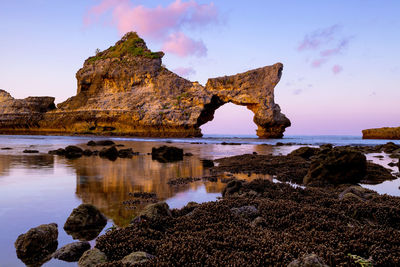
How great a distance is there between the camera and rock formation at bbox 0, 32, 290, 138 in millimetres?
70938

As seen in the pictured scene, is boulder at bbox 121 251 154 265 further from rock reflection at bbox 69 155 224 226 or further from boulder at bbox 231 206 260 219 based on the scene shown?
boulder at bbox 231 206 260 219

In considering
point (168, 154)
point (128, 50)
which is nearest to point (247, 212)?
point (168, 154)

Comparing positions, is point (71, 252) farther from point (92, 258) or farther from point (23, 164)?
point (23, 164)

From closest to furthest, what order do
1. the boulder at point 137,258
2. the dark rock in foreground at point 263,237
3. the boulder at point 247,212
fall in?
the boulder at point 137,258 < the dark rock in foreground at point 263,237 < the boulder at point 247,212

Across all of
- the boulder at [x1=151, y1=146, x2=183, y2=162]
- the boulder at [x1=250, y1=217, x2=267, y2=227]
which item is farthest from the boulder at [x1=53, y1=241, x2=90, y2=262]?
the boulder at [x1=151, y1=146, x2=183, y2=162]

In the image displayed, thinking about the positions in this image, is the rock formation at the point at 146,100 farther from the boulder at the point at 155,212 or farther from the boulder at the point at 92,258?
the boulder at the point at 92,258

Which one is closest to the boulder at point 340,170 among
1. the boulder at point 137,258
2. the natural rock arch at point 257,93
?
the boulder at point 137,258

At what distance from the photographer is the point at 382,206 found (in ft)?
20.3

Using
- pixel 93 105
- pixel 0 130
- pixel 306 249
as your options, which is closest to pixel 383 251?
pixel 306 249

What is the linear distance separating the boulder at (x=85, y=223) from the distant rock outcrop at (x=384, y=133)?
89705 mm

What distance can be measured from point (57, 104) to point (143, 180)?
301ft

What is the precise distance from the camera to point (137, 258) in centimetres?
367

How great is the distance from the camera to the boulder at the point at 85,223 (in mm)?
5004

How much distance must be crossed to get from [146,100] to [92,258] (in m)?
73.7
